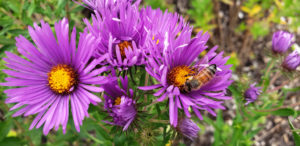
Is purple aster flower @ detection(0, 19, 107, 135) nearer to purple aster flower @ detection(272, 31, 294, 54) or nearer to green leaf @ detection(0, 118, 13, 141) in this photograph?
green leaf @ detection(0, 118, 13, 141)

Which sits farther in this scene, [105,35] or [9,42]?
[9,42]

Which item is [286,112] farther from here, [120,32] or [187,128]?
[120,32]

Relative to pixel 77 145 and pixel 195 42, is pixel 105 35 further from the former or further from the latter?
pixel 77 145

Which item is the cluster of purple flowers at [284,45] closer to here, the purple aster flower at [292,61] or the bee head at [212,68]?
the purple aster flower at [292,61]

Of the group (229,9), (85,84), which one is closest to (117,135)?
(85,84)

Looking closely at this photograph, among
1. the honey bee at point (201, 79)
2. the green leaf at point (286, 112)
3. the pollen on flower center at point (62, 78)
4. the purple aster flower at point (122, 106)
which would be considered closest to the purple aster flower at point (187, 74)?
the honey bee at point (201, 79)

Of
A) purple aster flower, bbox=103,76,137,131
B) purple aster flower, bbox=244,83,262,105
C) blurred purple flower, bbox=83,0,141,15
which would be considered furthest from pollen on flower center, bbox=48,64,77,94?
purple aster flower, bbox=244,83,262,105
